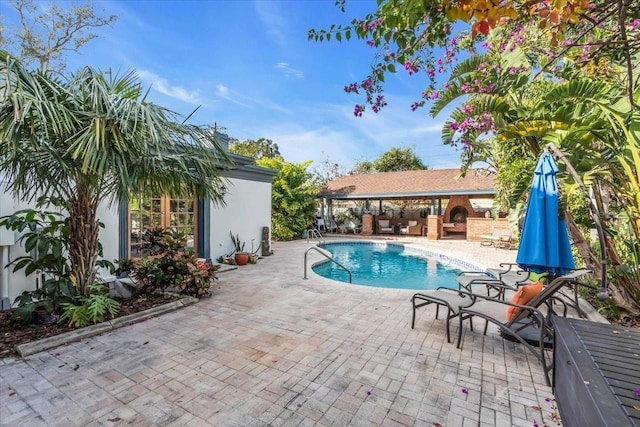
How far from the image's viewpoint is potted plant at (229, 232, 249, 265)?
32.9 ft

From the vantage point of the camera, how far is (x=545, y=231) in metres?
3.94

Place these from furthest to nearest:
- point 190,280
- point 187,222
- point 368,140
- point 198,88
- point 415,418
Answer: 1. point 368,140
2. point 198,88
3. point 187,222
4. point 190,280
5. point 415,418

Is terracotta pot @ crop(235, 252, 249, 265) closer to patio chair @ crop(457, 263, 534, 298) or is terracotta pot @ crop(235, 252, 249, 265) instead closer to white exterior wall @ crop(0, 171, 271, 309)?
white exterior wall @ crop(0, 171, 271, 309)

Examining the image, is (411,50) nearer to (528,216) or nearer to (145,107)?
(528,216)

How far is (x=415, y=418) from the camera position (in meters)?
2.67

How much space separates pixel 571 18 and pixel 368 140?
32.6 meters

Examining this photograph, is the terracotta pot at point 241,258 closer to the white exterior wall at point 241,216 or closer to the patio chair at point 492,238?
the white exterior wall at point 241,216

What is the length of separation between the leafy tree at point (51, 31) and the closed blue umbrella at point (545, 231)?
24.4 m

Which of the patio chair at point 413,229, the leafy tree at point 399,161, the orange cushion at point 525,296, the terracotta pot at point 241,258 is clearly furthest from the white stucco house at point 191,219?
the leafy tree at point 399,161

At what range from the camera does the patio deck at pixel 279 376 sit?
2.72m

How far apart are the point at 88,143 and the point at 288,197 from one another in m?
13.8

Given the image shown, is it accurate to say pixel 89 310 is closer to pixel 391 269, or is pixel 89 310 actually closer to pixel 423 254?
pixel 391 269

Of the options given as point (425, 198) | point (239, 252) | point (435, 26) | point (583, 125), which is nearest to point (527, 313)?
point (583, 125)

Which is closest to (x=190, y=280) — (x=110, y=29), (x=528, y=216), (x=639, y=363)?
(x=528, y=216)
